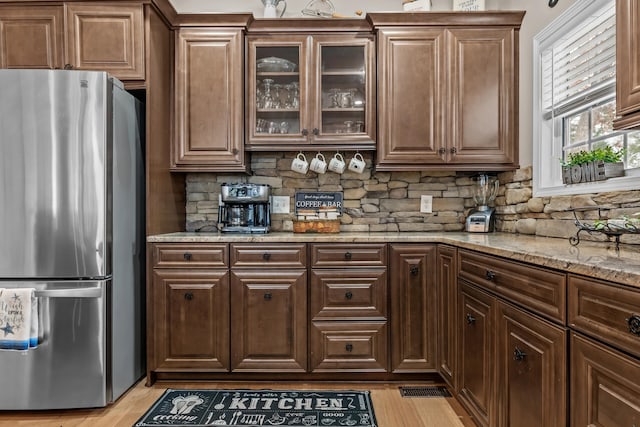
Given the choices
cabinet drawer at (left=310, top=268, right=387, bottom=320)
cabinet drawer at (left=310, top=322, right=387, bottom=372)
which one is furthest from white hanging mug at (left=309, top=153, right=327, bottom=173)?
cabinet drawer at (left=310, top=322, right=387, bottom=372)

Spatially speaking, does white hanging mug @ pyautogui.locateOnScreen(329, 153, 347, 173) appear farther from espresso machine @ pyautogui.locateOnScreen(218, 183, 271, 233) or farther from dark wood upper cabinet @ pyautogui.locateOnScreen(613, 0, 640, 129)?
dark wood upper cabinet @ pyautogui.locateOnScreen(613, 0, 640, 129)

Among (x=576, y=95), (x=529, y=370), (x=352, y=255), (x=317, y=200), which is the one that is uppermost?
(x=576, y=95)

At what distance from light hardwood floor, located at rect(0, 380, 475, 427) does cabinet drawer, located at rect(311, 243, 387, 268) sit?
0.75m

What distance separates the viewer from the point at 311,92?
276 cm

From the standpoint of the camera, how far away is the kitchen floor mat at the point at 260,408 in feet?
6.66

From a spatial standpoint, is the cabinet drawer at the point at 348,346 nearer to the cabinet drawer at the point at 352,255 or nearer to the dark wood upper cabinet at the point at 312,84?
the cabinet drawer at the point at 352,255

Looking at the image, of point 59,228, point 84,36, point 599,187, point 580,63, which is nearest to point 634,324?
point 599,187

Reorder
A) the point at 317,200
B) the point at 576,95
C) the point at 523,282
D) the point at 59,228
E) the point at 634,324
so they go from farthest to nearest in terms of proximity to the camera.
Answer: the point at 317,200
the point at 576,95
the point at 59,228
the point at 523,282
the point at 634,324

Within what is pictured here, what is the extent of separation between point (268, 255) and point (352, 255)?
0.51 metres

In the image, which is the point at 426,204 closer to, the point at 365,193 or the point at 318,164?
the point at 365,193

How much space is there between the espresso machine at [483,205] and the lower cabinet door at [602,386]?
168cm

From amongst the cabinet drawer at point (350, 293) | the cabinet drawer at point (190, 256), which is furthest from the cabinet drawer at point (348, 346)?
the cabinet drawer at point (190, 256)

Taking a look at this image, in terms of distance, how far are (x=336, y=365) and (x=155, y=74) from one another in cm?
212

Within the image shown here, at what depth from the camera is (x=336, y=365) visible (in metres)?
2.43
